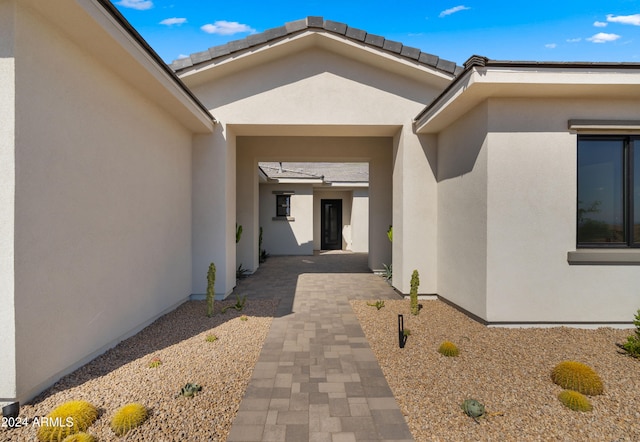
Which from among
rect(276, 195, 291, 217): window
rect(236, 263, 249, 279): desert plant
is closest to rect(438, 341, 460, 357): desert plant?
rect(236, 263, 249, 279): desert plant

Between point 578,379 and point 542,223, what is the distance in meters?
2.35

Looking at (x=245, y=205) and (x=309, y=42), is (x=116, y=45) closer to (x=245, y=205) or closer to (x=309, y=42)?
(x=309, y=42)

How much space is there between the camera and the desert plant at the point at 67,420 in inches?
89.4

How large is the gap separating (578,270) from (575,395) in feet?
8.31

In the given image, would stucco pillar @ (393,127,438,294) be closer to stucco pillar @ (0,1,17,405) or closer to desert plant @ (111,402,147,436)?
desert plant @ (111,402,147,436)

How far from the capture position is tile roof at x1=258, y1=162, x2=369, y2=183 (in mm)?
14574

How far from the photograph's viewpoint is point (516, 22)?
7.75 metres

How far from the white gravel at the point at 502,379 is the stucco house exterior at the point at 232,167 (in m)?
0.48

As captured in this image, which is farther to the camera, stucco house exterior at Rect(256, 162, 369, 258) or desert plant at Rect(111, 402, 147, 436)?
stucco house exterior at Rect(256, 162, 369, 258)

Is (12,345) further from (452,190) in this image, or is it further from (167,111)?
(452,190)

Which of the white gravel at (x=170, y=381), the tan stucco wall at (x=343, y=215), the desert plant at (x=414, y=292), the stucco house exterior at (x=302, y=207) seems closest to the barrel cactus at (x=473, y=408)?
the white gravel at (x=170, y=381)

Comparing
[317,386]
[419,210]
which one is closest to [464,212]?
[419,210]

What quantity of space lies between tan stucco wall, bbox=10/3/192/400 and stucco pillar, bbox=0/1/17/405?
0.05 m

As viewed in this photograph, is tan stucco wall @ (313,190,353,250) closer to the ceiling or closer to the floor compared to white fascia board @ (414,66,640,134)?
closer to the floor
